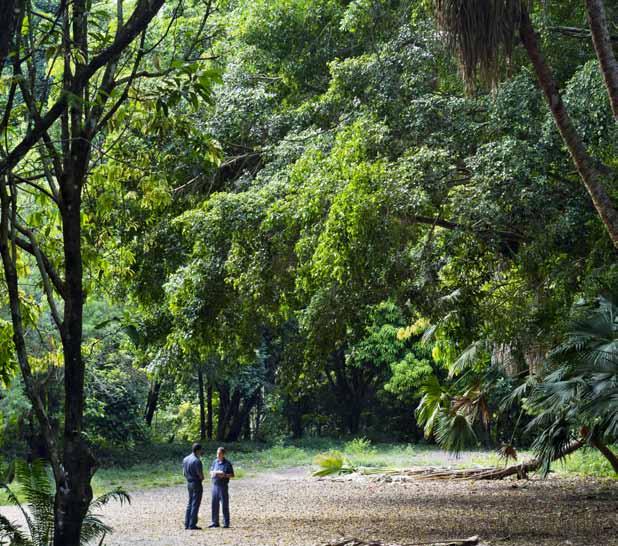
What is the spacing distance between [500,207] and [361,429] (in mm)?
30198

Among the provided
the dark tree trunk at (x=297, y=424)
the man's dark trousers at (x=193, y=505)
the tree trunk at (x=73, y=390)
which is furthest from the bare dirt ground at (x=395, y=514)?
the dark tree trunk at (x=297, y=424)

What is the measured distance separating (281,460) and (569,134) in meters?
23.4

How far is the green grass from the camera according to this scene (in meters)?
22.9

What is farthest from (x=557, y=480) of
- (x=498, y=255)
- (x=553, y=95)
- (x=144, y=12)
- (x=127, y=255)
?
(x=144, y=12)

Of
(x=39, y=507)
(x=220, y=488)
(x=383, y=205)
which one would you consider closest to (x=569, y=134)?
(x=383, y=205)

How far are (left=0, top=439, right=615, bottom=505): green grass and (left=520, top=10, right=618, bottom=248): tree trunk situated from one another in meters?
12.0

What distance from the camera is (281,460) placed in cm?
3130

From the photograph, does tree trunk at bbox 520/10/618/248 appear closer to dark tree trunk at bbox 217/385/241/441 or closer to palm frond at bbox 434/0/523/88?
palm frond at bbox 434/0/523/88

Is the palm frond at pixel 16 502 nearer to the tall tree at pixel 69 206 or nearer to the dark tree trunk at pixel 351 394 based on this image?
the tall tree at pixel 69 206

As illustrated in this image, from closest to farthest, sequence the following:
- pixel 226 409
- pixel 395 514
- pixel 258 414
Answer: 1. pixel 395 514
2. pixel 226 409
3. pixel 258 414

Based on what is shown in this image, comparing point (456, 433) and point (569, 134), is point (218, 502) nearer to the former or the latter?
point (456, 433)

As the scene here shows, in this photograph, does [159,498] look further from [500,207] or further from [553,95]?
[553,95]

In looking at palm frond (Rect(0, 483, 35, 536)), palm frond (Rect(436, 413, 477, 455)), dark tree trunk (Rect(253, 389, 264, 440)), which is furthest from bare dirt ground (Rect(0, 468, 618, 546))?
dark tree trunk (Rect(253, 389, 264, 440))

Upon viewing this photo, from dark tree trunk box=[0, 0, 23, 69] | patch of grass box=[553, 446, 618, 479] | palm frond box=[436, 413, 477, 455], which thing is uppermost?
dark tree trunk box=[0, 0, 23, 69]
